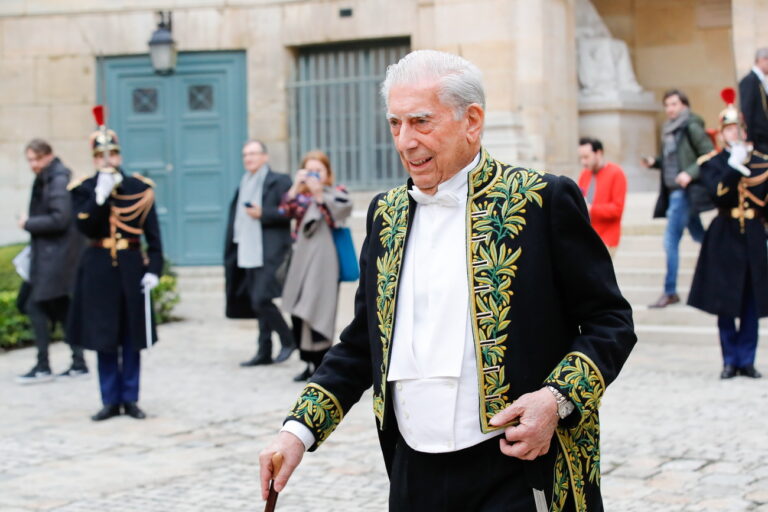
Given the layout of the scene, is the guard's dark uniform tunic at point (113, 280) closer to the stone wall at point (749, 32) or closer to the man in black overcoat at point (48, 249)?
the man in black overcoat at point (48, 249)

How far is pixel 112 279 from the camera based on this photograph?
8297 millimetres

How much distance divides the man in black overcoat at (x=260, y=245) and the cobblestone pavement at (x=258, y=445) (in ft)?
1.15

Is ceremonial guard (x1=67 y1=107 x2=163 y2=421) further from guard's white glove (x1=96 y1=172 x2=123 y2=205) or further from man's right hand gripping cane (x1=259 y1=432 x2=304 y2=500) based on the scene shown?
man's right hand gripping cane (x1=259 y1=432 x2=304 y2=500)

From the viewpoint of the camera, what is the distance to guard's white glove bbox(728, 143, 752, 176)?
357 inches

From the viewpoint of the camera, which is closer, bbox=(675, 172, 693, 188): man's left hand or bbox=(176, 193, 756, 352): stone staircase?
bbox=(176, 193, 756, 352): stone staircase

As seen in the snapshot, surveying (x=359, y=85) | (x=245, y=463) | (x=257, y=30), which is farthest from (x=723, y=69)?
(x=245, y=463)

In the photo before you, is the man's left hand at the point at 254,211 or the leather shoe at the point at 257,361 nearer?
the man's left hand at the point at 254,211

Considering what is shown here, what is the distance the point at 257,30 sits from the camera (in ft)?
51.4

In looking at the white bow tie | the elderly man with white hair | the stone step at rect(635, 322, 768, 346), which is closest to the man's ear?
the elderly man with white hair

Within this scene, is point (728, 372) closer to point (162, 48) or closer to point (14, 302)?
point (14, 302)

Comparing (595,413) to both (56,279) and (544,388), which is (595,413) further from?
(56,279)

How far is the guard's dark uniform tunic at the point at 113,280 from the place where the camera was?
821cm

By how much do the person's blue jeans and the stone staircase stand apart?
0.26 metres

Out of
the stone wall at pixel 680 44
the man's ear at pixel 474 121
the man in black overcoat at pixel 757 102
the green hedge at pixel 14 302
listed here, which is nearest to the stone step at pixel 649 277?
the man in black overcoat at pixel 757 102
